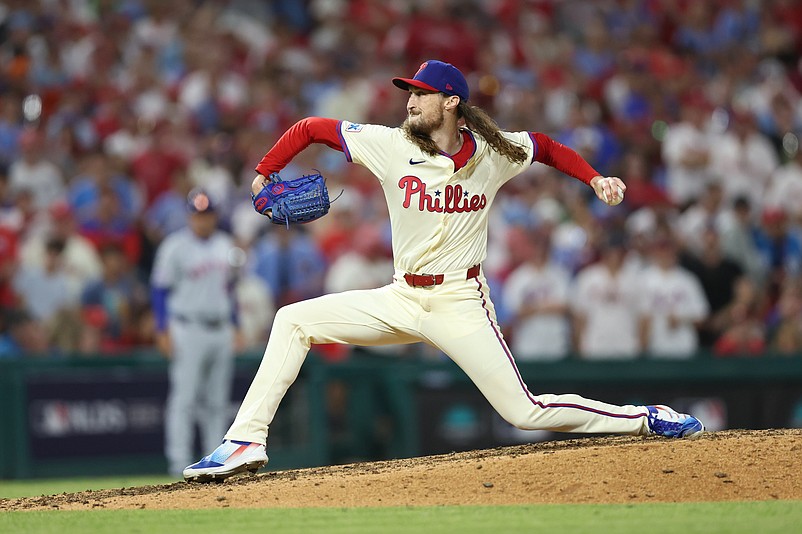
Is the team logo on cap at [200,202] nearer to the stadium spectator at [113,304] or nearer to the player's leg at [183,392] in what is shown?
the player's leg at [183,392]

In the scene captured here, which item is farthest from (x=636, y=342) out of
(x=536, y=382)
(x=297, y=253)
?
(x=297, y=253)

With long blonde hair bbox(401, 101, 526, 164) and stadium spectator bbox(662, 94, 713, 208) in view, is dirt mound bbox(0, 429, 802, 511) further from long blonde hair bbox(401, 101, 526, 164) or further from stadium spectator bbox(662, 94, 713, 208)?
stadium spectator bbox(662, 94, 713, 208)

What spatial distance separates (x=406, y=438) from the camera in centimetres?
1251

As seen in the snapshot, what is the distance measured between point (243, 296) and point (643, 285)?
4.02 m

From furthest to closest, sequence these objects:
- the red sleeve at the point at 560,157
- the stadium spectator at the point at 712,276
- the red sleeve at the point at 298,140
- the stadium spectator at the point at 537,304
A: 1. the stadium spectator at the point at 712,276
2. the stadium spectator at the point at 537,304
3. the red sleeve at the point at 560,157
4. the red sleeve at the point at 298,140

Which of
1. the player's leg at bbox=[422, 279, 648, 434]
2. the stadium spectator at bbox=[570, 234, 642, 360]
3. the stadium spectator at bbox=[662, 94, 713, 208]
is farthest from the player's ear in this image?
the stadium spectator at bbox=[662, 94, 713, 208]

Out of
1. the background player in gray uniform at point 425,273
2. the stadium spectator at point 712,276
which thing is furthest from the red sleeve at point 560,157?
the stadium spectator at point 712,276

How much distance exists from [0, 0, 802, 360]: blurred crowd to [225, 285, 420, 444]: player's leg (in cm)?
594

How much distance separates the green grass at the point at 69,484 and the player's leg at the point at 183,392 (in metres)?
0.27

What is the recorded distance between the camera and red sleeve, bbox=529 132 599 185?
7.41m

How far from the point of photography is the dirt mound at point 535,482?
22.9ft

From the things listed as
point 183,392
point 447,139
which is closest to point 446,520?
point 447,139

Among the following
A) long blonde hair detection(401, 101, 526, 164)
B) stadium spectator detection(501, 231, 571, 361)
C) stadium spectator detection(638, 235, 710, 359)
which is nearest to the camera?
long blonde hair detection(401, 101, 526, 164)

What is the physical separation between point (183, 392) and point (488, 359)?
538 cm
